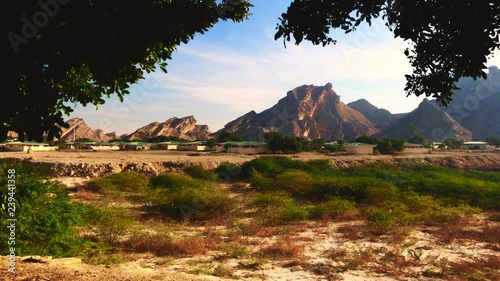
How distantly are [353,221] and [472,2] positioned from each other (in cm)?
1363

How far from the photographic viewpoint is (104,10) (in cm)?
400

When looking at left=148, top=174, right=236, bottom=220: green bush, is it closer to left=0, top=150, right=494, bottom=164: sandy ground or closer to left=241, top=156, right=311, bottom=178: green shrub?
left=241, top=156, right=311, bottom=178: green shrub

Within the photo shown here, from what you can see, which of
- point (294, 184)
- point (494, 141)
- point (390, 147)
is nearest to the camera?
point (294, 184)

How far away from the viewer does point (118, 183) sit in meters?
23.6

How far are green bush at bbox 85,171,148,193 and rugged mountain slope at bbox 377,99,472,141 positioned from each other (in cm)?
16881

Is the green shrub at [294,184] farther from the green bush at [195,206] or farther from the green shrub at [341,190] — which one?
the green bush at [195,206]

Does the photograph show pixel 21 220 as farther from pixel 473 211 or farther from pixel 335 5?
pixel 473 211

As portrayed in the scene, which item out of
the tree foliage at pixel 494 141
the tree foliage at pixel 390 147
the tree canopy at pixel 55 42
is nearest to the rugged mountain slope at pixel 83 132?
the tree foliage at pixel 390 147

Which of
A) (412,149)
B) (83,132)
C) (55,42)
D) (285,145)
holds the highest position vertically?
(83,132)

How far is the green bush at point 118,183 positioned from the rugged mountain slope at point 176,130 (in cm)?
15452

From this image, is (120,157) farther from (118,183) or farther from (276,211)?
(276,211)

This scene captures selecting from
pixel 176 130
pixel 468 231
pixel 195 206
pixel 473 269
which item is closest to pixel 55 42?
pixel 473 269

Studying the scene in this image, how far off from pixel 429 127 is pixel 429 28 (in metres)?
199

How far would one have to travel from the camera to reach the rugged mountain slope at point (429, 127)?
172625 millimetres
